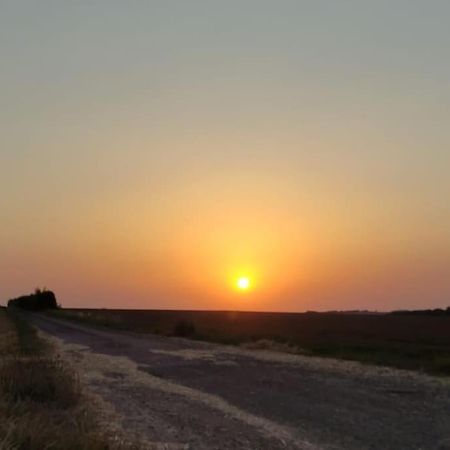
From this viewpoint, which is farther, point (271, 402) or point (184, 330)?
point (184, 330)

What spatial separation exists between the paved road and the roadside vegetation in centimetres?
153

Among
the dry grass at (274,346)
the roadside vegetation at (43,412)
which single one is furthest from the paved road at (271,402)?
the dry grass at (274,346)

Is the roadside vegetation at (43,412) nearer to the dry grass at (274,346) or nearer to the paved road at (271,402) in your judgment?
the paved road at (271,402)

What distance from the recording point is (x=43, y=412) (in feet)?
45.1

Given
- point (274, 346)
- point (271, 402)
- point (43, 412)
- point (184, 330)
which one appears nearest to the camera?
point (43, 412)

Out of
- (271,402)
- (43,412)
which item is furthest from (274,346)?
(43,412)

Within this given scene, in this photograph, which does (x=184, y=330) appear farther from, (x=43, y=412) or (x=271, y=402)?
(x=43, y=412)

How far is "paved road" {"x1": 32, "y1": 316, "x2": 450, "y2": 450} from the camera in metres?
15.8

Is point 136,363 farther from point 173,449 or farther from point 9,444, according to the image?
point 9,444

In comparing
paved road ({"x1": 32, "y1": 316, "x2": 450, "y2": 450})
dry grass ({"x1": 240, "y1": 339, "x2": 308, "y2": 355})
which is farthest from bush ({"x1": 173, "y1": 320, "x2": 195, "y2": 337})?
paved road ({"x1": 32, "y1": 316, "x2": 450, "y2": 450})

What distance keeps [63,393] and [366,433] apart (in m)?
6.80

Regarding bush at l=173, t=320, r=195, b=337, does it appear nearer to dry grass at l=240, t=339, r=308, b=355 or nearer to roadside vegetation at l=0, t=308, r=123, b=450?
dry grass at l=240, t=339, r=308, b=355

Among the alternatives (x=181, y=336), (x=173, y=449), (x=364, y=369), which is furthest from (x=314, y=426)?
(x=181, y=336)

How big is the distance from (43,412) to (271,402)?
9.08 meters
